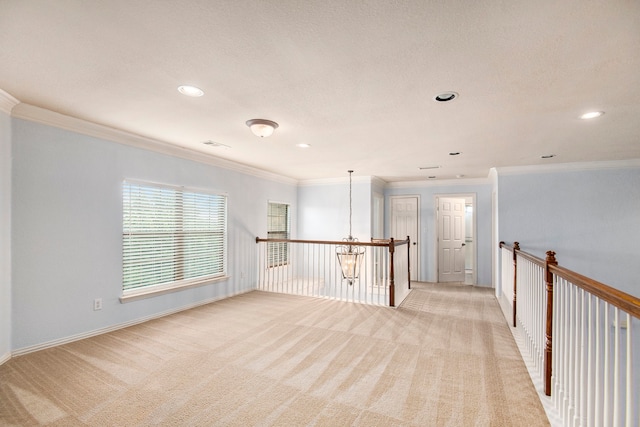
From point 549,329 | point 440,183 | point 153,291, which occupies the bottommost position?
point 153,291

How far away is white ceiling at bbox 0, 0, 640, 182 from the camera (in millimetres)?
1530

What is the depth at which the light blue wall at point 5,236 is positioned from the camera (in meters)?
2.68

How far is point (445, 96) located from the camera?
8.12 feet

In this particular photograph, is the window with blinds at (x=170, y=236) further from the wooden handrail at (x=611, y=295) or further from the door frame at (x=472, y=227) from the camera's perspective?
the door frame at (x=472, y=227)

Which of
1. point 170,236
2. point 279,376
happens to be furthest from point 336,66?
point 170,236

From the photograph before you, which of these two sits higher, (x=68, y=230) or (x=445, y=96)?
(x=445, y=96)

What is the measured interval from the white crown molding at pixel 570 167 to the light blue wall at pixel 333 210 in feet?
8.67

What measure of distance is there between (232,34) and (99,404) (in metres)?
2.65

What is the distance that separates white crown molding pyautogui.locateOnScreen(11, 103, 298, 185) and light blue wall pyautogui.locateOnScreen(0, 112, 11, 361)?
17 cm

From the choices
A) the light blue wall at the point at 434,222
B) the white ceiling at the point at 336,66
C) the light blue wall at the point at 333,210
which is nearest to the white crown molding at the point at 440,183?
the light blue wall at the point at 434,222

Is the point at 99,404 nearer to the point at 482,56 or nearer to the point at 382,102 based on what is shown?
the point at 382,102

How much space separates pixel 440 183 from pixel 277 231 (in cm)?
392

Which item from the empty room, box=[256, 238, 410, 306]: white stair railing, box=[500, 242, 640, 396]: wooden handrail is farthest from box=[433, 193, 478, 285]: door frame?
box=[500, 242, 640, 396]: wooden handrail

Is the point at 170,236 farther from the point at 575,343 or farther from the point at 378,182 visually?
the point at 378,182
